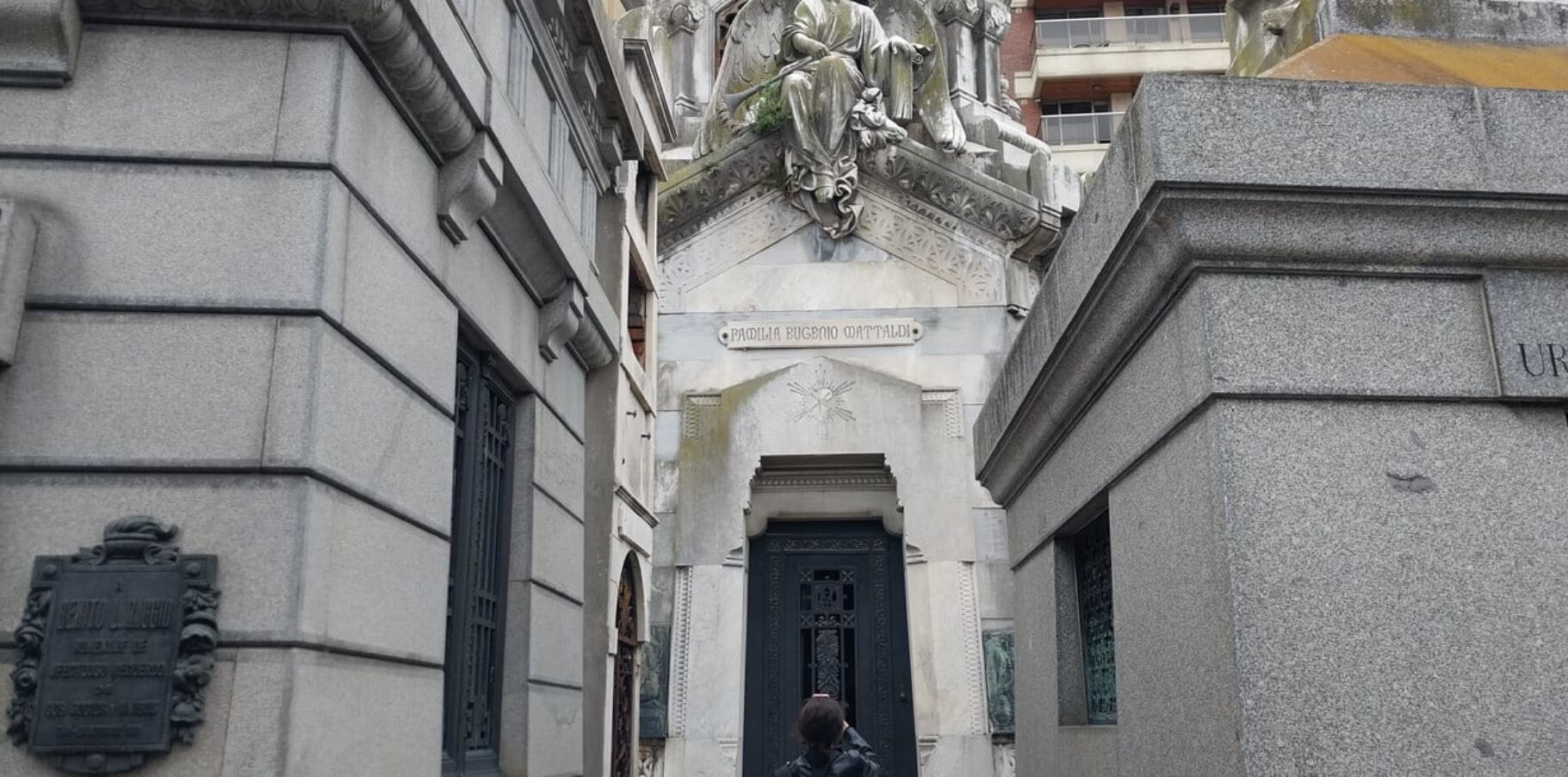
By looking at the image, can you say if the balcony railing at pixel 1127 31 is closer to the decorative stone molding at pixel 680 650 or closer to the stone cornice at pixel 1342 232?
the decorative stone molding at pixel 680 650

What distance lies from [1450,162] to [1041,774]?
4.36 meters

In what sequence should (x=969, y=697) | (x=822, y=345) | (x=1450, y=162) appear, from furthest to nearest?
(x=822, y=345) → (x=969, y=697) → (x=1450, y=162)

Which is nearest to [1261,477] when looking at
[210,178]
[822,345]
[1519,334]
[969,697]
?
[1519,334]

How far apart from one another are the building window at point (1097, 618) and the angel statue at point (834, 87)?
385 inches

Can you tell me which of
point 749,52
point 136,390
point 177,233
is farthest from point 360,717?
point 749,52

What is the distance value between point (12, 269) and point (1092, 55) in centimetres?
3452

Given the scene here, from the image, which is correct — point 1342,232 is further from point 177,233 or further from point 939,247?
point 939,247

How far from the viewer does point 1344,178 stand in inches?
171

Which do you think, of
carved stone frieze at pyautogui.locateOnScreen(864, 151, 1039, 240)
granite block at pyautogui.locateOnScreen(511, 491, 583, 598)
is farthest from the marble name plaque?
granite block at pyautogui.locateOnScreen(511, 491, 583, 598)

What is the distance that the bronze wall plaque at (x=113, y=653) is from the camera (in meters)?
3.87

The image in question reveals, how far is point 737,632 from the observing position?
570 inches

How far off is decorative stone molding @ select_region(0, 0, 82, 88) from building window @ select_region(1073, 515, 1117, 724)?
4841mm

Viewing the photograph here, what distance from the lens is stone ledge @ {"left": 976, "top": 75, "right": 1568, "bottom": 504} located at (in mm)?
4324

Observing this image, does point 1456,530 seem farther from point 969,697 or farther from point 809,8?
point 809,8
